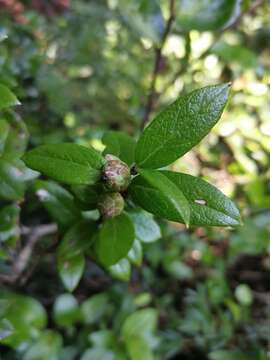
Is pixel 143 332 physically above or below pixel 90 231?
below

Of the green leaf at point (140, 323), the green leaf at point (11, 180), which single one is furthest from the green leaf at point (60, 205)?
the green leaf at point (140, 323)

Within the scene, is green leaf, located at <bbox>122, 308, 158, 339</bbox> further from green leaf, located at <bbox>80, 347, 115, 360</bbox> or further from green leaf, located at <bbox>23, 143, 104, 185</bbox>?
green leaf, located at <bbox>23, 143, 104, 185</bbox>

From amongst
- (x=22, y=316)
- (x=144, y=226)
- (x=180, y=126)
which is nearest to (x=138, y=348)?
(x=22, y=316)

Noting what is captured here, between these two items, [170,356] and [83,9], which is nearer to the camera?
[170,356]

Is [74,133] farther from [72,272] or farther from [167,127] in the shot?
[167,127]

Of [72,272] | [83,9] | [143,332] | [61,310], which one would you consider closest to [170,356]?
[143,332]

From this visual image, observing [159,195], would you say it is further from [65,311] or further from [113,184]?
[65,311]

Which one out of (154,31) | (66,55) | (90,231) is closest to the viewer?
(90,231)
